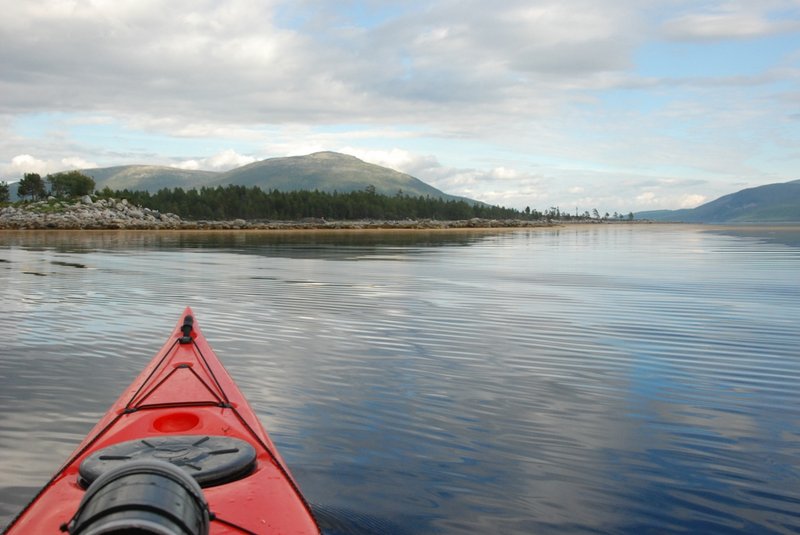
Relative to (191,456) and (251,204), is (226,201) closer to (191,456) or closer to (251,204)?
(251,204)

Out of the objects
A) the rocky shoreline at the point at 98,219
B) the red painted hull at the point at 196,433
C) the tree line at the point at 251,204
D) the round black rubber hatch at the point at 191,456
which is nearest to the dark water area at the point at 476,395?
the red painted hull at the point at 196,433

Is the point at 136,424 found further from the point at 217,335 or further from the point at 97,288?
the point at 97,288

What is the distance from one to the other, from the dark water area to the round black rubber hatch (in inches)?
61.7

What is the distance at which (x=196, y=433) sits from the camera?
7.03 meters

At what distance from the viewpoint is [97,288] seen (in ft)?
92.6

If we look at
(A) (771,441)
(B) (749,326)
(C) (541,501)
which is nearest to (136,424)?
(C) (541,501)

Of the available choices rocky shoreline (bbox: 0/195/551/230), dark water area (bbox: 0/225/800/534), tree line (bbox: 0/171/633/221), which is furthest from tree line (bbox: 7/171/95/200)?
dark water area (bbox: 0/225/800/534)

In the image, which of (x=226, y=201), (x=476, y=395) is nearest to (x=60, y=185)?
(x=226, y=201)

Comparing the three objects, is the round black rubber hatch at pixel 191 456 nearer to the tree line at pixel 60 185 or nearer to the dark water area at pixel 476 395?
the dark water area at pixel 476 395

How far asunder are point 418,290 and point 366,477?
20441mm

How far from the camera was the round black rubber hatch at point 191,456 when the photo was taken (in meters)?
5.86

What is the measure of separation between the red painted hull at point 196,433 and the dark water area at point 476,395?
138cm

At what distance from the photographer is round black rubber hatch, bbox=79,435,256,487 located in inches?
231

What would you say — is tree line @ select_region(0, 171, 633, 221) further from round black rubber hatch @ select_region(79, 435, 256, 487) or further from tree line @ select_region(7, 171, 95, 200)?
round black rubber hatch @ select_region(79, 435, 256, 487)
